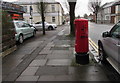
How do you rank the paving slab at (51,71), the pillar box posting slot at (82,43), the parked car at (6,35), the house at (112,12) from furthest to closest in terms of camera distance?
1. the house at (112,12)
2. the parked car at (6,35)
3. the pillar box posting slot at (82,43)
4. the paving slab at (51,71)

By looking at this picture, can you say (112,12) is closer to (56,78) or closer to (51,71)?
(51,71)

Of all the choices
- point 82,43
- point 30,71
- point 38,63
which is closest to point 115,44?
point 82,43

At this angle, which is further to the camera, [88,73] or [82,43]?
[82,43]

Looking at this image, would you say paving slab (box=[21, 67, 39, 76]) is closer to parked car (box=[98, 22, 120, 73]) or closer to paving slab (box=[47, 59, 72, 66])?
paving slab (box=[47, 59, 72, 66])

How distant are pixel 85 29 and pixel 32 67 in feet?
7.30

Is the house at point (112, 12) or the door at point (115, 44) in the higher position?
the house at point (112, 12)

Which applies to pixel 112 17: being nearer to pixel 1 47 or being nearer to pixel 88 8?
pixel 88 8

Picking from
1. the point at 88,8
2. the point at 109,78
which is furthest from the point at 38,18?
the point at 109,78

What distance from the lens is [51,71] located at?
190 inches

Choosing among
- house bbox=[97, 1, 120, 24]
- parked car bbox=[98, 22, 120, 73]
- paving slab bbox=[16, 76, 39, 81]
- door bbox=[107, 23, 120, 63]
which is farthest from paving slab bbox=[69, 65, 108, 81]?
house bbox=[97, 1, 120, 24]

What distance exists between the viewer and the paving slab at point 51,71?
15.2 feet

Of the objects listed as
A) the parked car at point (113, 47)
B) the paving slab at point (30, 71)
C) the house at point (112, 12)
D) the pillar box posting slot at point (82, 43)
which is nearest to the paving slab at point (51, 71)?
the paving slab at point (30, 71)

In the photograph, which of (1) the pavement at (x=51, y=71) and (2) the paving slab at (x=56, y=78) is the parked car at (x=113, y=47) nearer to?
(1) the pavement at (x=51, y=71)

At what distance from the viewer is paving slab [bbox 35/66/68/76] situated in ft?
15.2
